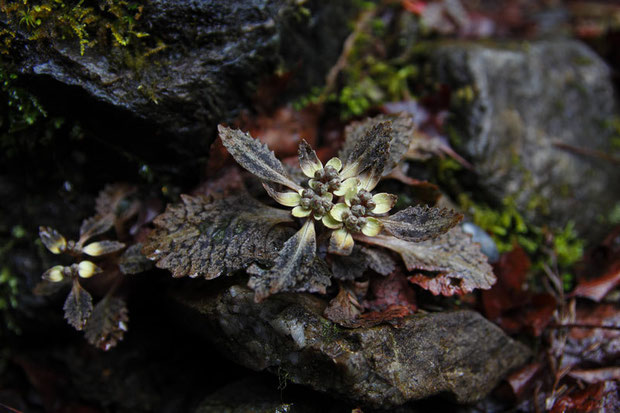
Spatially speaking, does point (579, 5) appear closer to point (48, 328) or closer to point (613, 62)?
point (613, 62)

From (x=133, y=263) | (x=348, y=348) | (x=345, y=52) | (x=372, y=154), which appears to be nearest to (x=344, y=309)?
(x=348, y=348)

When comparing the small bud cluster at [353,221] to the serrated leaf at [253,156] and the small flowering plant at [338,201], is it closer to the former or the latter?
the small flowering plant at [338,201]

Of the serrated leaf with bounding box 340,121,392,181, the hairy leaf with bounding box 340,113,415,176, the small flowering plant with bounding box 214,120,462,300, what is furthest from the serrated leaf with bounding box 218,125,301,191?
the hairy leaf with bounding box 340,113,415,176

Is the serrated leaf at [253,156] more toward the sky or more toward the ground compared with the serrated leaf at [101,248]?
more toward the sky

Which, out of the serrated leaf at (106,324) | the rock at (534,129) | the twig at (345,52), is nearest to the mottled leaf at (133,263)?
the serrated leaf at (106,324)

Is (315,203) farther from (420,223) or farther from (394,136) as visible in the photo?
(394,136)

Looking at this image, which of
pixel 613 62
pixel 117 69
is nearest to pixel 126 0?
pixel 117 69

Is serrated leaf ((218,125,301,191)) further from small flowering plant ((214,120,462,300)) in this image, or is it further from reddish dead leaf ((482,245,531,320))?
reddish dead leaf ((482,245,531,320))
